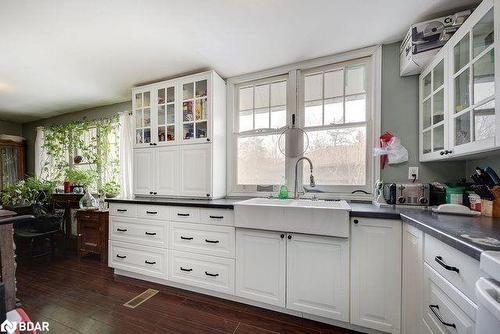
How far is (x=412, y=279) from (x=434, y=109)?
127 centimetres


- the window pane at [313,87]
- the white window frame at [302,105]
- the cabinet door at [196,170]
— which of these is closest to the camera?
the white window frame at [302,105]

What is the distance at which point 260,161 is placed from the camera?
2604 millimetres

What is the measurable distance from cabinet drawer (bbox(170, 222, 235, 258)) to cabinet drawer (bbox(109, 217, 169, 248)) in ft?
0.44

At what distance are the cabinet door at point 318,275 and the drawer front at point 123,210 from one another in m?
1.77

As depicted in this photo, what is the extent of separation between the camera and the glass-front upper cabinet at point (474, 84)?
1126 millimetres

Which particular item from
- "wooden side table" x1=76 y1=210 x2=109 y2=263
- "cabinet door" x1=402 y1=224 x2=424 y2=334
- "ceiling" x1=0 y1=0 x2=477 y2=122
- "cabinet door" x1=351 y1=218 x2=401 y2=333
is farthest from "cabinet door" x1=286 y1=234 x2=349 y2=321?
"wooden side table" x1=76 y1=210 x2=109 y2=263

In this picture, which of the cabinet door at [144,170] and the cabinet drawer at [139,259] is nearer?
the cabinet drawer at [139,259]

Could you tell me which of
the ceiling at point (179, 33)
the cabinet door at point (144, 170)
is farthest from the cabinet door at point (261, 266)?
the ceiling at point (179, 33)

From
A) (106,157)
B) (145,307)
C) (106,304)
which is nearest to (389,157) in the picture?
(145,307)

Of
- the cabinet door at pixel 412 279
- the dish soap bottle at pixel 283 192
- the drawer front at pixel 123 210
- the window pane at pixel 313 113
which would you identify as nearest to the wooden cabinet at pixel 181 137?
the drawer front at pixel 123 210

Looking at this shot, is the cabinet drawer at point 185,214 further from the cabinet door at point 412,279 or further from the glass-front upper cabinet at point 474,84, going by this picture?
the glass-front upper cabinet at point 474,84

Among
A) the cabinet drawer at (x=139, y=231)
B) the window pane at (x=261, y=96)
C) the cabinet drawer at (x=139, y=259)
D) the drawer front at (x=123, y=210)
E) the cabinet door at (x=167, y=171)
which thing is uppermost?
the window pane at (x=261, y=96)

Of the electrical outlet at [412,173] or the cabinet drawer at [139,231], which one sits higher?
the electrical outlet at [412,173]

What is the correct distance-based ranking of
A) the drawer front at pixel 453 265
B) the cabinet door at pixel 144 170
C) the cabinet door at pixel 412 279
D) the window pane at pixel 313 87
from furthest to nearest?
the cabinet door at pixel 144 170 → the window pane at pixel 313 87 → the cabinet door at pixel 412 279 → the drawer front at pixel 453 265
